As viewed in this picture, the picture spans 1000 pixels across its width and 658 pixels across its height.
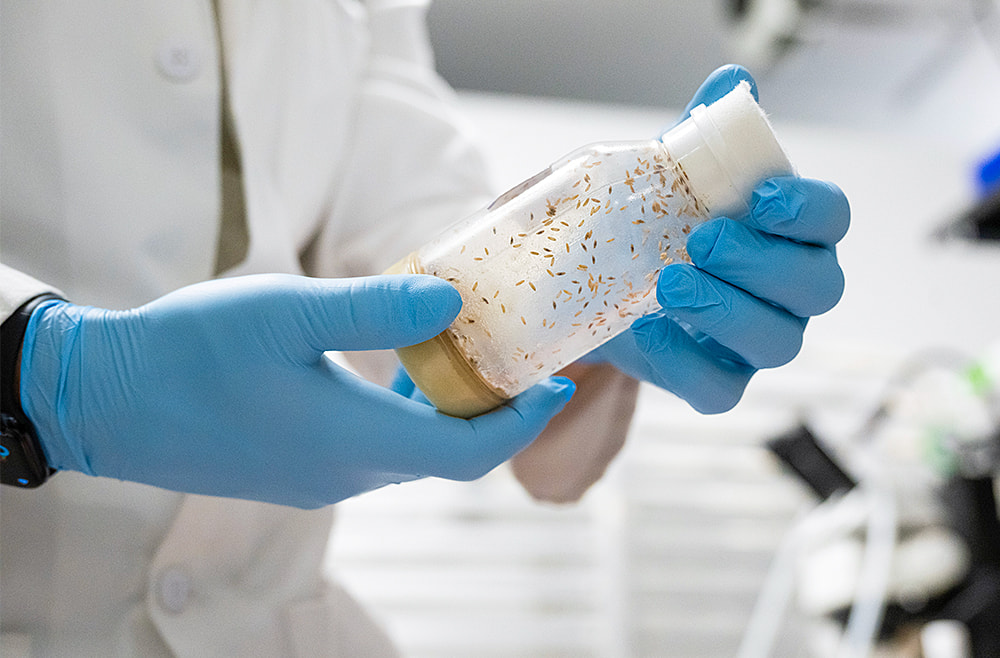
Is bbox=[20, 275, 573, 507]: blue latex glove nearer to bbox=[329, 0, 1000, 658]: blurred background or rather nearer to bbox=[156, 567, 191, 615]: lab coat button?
bbox=[156, 567, 191, 615]: lab coat button

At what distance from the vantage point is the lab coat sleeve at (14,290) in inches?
13.8

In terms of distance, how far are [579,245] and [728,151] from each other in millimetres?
83

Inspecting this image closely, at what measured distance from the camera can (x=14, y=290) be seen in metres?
0.36

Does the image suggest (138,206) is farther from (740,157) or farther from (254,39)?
(740,157)

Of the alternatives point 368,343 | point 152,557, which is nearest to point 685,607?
point 152,557

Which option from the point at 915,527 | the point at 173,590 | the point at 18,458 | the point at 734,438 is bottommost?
the point at 734,438

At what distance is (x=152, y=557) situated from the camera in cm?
49

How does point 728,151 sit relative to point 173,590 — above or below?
above

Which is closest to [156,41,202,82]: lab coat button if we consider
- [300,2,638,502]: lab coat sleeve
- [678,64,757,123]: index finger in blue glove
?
[300,2,638,502]: lab coat sleeve

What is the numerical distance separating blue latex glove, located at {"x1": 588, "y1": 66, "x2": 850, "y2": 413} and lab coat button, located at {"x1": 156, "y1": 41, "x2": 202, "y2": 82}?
36cm

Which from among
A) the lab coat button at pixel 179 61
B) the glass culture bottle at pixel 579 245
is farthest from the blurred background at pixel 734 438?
the lab coat button at pixel 179 61

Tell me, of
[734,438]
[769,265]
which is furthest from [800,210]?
[734,438]

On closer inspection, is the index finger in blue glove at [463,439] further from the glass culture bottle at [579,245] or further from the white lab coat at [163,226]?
the white lab coat at [163,226]

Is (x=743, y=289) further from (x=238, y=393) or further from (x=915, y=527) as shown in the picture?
(x=915, y=527)
